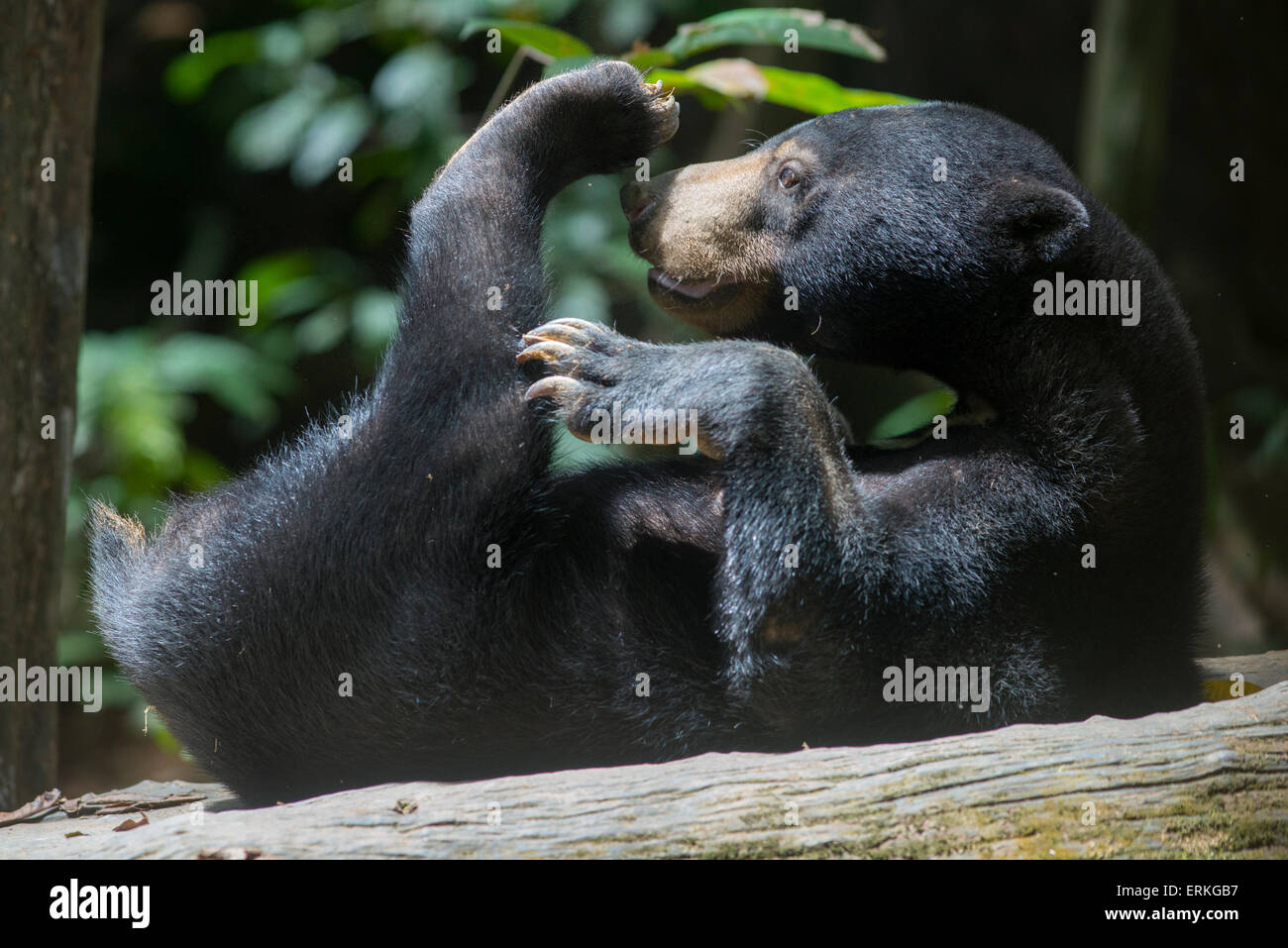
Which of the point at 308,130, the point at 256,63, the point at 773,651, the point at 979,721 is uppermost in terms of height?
the point at 256,63

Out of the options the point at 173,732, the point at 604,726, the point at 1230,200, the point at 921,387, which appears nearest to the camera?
the point at 604,726

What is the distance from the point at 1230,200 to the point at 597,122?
7328mm

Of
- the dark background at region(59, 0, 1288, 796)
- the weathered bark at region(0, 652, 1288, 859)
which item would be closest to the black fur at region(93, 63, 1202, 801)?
the weathered bark at region(0, 652, 1288, 859)

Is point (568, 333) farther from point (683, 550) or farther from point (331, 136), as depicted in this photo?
point (331, 136)

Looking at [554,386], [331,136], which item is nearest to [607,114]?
[554,386]

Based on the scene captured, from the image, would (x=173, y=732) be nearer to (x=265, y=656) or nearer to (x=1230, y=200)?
(x=265, y=656)

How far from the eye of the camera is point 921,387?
682 cm

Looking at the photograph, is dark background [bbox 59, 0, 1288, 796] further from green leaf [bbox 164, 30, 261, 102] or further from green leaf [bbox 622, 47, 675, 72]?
green leaf [bbox 622, 47, 675, 72]

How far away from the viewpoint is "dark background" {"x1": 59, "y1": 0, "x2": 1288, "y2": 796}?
6.73 metres

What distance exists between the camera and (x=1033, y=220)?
3.24 metres

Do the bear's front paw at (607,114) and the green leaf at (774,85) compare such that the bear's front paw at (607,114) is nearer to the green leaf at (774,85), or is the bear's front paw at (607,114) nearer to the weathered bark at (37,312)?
the green leaf at (774,85)

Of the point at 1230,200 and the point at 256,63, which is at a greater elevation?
the point at 256,63

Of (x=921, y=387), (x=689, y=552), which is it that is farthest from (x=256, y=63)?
(x=689, y=552)

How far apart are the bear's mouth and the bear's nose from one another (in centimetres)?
18
